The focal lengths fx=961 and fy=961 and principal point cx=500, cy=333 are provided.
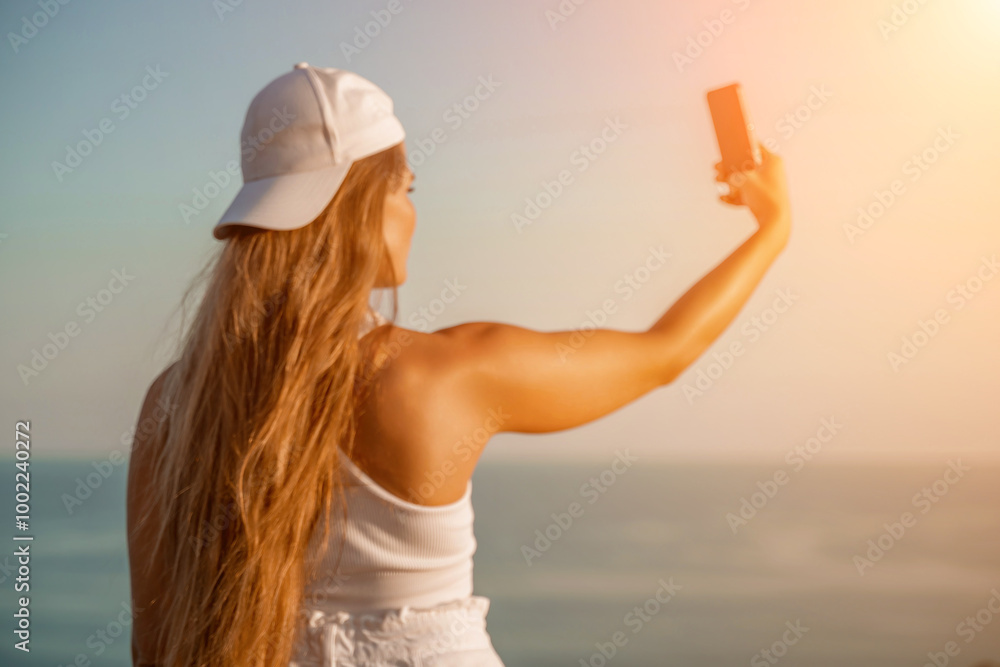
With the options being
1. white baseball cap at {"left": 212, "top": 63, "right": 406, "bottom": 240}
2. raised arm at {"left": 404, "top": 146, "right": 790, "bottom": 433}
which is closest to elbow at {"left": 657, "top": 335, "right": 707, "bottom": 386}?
raised arm at {"left": 404, "top": 146, "right": 790, "bottom": 433}

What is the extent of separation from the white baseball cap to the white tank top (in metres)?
0.32

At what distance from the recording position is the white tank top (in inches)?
43.9

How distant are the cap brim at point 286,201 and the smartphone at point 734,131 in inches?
30.7

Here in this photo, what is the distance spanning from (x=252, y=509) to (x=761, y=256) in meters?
0.83

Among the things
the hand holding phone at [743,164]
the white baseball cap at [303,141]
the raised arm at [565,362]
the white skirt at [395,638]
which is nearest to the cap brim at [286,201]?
the white baseball cap at [303,141]

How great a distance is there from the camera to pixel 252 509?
1.18 m

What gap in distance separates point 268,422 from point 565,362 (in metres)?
0.37

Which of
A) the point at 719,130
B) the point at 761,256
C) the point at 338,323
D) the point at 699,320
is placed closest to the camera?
the point at 338,323

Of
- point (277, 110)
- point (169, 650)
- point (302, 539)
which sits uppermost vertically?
point (277, 110)

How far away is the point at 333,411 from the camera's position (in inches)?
44.4

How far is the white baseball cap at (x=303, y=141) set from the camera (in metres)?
1.17

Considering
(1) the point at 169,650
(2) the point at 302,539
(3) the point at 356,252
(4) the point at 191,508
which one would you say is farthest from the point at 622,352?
(1) the point at 169,650

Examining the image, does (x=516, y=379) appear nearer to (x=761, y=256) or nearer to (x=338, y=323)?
(x=338, y=323)

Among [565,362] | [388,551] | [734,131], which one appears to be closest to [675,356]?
[565,362]
